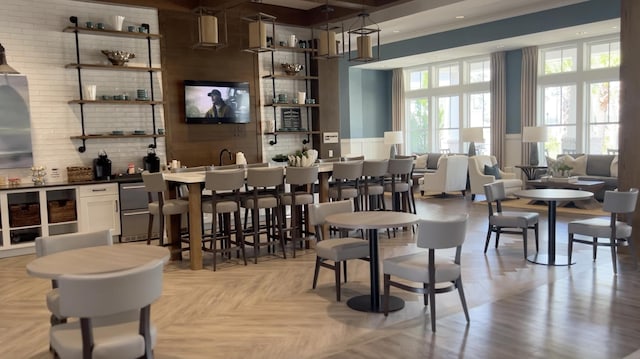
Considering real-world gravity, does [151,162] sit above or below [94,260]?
above

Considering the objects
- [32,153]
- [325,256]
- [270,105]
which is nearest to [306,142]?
[270,105]

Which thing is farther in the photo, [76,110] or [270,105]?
[270,105]

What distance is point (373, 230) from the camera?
434 cm

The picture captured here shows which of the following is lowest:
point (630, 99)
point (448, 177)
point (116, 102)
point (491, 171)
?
point (448, 177)

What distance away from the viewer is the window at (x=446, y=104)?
13367 mm

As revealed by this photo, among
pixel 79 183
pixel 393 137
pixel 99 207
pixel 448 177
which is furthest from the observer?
pixel 393 137

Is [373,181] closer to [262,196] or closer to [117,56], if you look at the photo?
[262,196]

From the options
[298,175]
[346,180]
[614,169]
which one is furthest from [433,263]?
[614,169]

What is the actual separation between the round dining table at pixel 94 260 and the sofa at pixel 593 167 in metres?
8.35

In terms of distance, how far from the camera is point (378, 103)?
15688 mm

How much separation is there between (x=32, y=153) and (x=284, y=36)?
4.22m

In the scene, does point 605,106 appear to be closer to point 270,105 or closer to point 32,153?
point 270,105

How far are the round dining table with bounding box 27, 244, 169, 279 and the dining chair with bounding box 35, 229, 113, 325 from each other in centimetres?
19

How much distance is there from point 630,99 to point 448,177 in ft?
17.5
